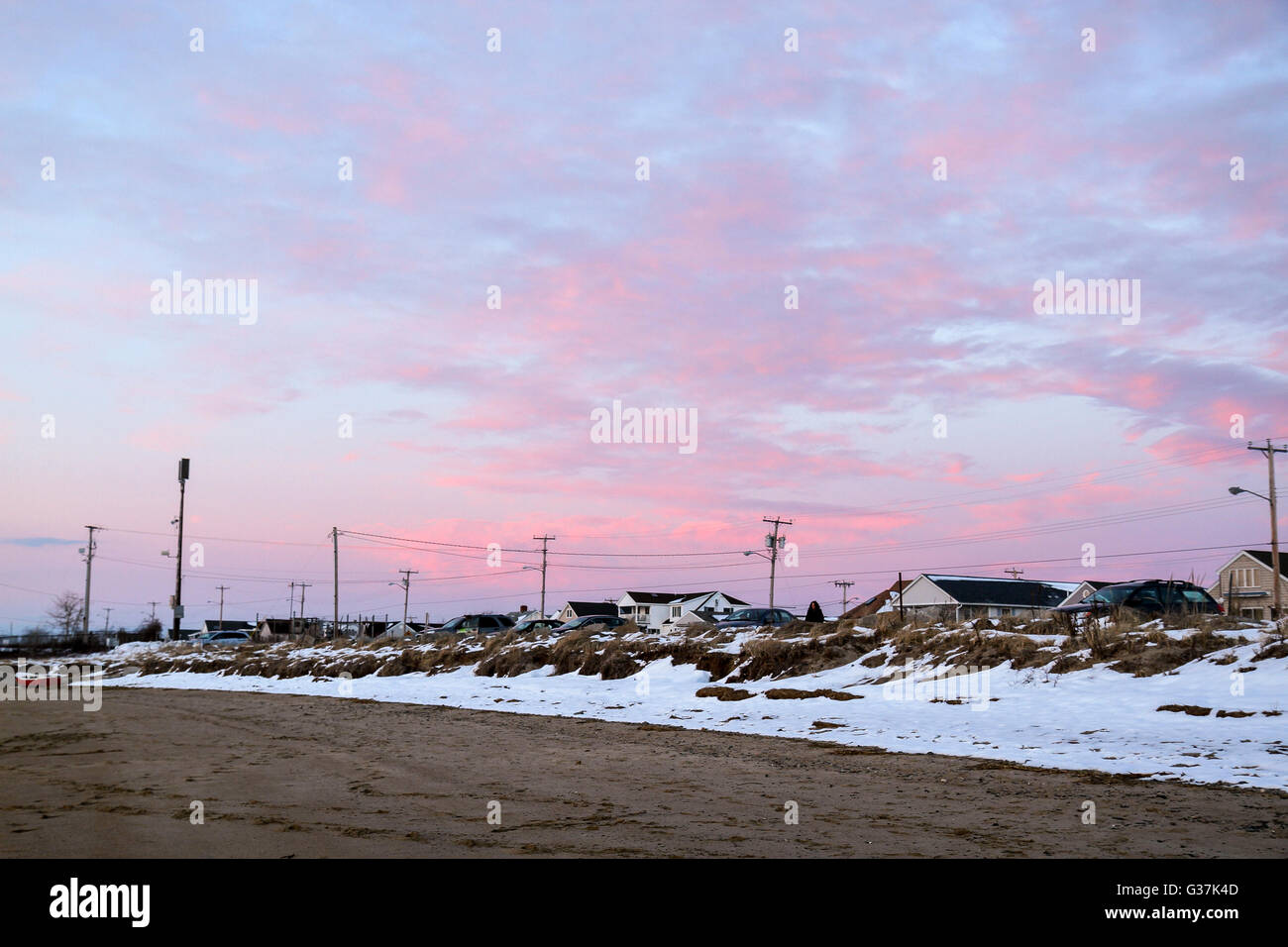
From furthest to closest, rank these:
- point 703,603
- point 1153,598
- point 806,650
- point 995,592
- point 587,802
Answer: point 703,603
point 995,592
point 1153,598
point 806,650
point 587,802

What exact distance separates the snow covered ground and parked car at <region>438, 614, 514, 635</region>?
22076 mm

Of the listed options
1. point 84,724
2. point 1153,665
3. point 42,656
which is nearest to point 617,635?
point 84,724

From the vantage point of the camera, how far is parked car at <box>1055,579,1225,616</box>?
908 inches

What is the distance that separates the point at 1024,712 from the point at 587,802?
27.2 feet

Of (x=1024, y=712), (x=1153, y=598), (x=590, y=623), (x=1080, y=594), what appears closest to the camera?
(x=1024, y=712)

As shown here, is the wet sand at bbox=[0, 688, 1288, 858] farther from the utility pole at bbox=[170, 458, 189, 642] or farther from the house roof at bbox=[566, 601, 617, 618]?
the house roof at bbox=[566, 601, 617, 618]

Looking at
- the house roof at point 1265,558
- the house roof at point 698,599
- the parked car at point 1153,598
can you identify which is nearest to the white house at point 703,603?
the house roof at point 698,599

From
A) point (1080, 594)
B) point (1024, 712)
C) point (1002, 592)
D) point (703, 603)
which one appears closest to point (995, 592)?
point (1002, 592)

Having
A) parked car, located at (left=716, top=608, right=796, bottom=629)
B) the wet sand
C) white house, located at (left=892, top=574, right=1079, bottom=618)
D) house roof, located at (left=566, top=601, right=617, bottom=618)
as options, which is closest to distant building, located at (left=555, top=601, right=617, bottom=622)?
house roof, located at (left=566, top=601, right=617, bottom=618)

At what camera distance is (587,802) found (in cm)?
977

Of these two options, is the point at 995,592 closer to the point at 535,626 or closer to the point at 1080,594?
the point at 1080,594
